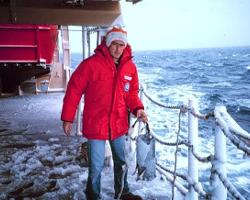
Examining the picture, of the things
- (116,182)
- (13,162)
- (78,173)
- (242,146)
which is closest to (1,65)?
(13,162)

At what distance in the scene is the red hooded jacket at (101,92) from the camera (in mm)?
3469

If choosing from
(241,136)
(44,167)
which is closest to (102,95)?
(241,136)

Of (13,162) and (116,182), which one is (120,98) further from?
(13,162)

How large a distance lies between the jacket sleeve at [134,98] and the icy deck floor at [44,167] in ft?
4.06

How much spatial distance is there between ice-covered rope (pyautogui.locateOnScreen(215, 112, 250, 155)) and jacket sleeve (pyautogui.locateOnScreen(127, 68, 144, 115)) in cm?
113

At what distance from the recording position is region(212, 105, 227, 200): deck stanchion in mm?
2739

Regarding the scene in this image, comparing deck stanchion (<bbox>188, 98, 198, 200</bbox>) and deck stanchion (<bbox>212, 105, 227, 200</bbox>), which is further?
deck stanchion (<bbox>188, 98, 198, 200</bbox>)

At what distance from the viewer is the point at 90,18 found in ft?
19.3

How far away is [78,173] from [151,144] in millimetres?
Result: 2006

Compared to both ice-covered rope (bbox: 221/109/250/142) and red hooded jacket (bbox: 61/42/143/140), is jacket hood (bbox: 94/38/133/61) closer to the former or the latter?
red hooded jacket (bbox: 61/42/143/140)

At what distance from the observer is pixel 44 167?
18.6 ft

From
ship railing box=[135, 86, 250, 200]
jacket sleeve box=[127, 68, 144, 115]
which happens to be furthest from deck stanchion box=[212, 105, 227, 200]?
jacket sleeve box=[127, 68, 144, 115]

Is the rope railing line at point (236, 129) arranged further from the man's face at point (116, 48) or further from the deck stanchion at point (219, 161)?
the man's face at point (116, 48)

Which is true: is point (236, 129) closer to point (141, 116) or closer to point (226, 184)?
point (226, 184)
